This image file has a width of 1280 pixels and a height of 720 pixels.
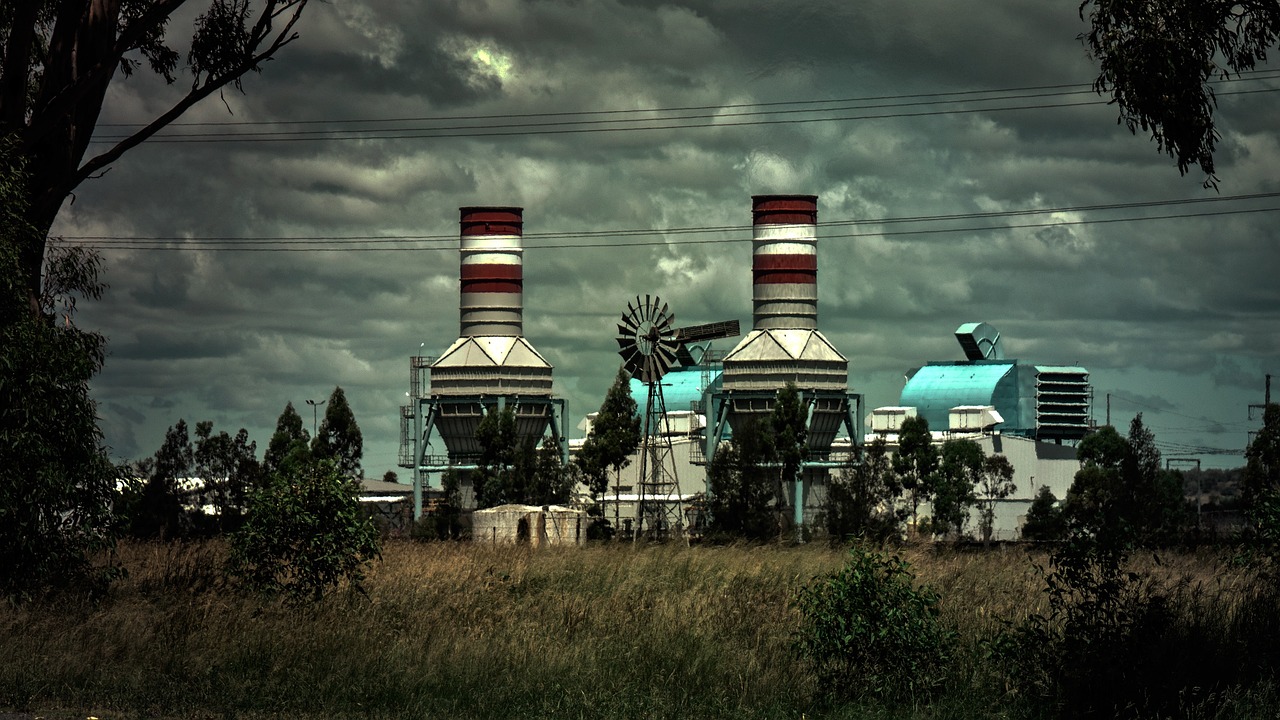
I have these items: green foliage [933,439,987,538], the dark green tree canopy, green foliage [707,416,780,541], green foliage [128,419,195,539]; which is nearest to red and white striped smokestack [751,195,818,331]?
green foliage [707,416,780,541]

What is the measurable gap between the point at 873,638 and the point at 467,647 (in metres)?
4.87

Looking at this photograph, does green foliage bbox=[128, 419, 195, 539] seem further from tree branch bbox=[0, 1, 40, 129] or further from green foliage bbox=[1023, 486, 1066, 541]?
green foliage bbox=[1023, 486, 1066, 541]

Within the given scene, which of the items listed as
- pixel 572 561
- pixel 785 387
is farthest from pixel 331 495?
pixel 785 387

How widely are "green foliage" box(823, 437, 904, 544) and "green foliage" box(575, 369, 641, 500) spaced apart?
1109 centimetres

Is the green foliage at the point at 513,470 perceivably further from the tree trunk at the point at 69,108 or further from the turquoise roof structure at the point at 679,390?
the tree trunk at the point at 69,108

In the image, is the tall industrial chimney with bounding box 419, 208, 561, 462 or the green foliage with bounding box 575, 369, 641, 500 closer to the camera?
the green foliage with bounding box 575, 369, 641, 500

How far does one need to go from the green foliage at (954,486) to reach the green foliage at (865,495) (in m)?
2.59

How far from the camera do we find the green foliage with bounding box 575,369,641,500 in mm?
79062

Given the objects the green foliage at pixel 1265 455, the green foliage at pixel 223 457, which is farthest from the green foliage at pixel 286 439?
the green foliage at pixel 1265 455

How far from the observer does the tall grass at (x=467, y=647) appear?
15.4 m

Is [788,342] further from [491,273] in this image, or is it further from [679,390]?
[679,390]

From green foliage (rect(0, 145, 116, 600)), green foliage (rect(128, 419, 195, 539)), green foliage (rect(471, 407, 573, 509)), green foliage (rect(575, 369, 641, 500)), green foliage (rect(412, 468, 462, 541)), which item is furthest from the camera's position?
green foliage (rect(471, 407, 573, 509))

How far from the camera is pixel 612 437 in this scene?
259ft

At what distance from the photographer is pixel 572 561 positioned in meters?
27.7
